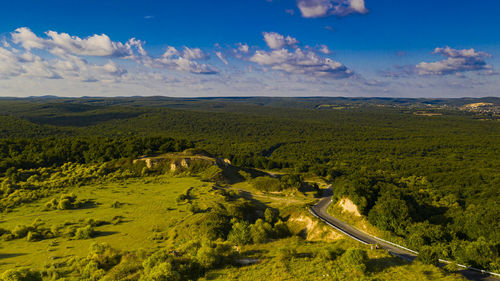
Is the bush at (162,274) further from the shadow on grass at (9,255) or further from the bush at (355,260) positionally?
the shadow on grass at (9,255)

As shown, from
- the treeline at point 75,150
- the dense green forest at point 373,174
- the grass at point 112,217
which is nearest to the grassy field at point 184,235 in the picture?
the grass at point 112,217

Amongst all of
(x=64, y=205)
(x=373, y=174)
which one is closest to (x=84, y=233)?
(x=64, y=205)

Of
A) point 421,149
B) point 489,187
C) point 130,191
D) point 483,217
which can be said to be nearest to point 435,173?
point 489,187

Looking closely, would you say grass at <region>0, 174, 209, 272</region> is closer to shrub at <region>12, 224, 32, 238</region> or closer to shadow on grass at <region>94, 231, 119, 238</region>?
shadow on grass at <region>94, 231, 119, 238</region>

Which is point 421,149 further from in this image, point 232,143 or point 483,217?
point 483,217

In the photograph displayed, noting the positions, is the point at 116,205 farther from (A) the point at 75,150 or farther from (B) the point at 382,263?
(A) the point at 75,150
